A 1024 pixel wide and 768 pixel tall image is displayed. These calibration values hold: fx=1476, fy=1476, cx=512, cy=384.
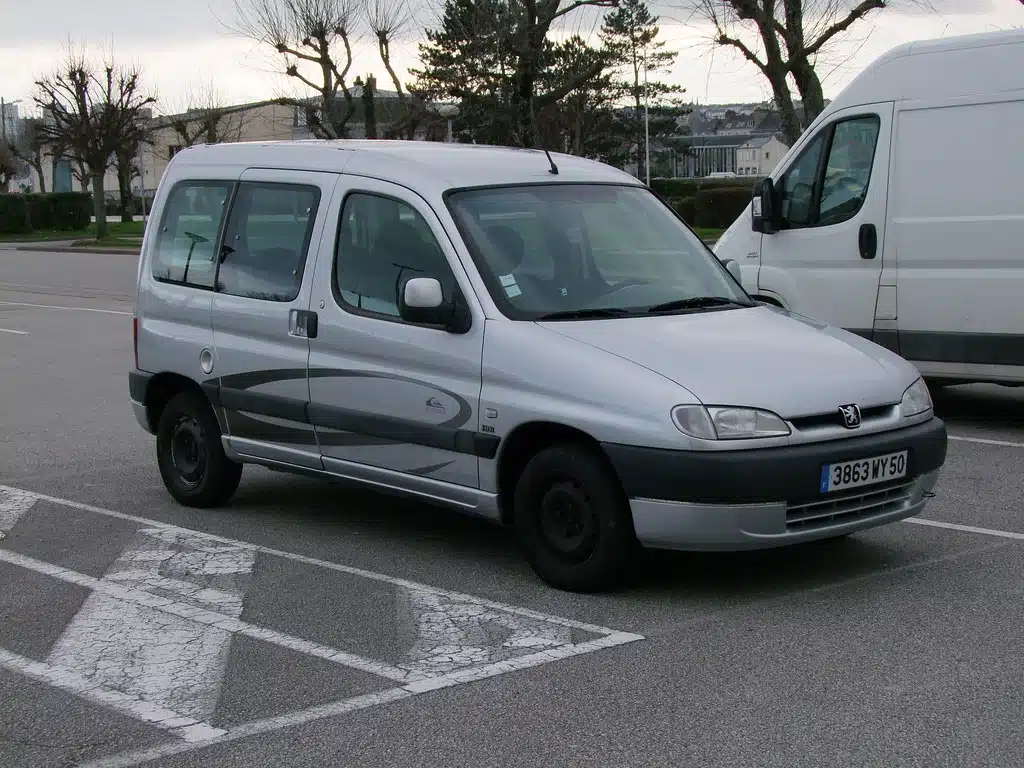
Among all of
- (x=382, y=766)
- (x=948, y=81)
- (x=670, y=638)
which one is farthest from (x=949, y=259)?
(x=382, y=766)

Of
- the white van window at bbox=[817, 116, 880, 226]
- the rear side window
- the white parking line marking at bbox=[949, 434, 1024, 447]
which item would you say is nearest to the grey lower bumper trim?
the rear side window

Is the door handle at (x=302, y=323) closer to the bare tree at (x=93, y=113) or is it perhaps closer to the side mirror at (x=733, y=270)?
the side mirror at (x=733, y=270)

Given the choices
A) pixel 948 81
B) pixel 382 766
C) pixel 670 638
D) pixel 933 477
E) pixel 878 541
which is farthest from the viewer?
pixel 948 81

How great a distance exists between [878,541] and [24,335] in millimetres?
14090

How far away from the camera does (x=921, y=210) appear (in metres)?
9.88

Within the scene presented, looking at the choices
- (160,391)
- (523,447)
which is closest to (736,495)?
(523,447)

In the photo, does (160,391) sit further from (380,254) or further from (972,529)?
(972,529)

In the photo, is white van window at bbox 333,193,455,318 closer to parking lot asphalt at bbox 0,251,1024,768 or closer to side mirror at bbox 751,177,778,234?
parking lot asphalt at bbox 0,251,1024,768

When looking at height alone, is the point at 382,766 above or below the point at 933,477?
below

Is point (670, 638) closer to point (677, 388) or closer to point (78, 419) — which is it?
point (677, 388)

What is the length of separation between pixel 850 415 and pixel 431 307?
177 cm

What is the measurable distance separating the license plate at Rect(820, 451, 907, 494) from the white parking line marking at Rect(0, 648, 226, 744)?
2.51 m

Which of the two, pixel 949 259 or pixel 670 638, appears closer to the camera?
pixel 670 638

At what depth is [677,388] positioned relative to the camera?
556cm
